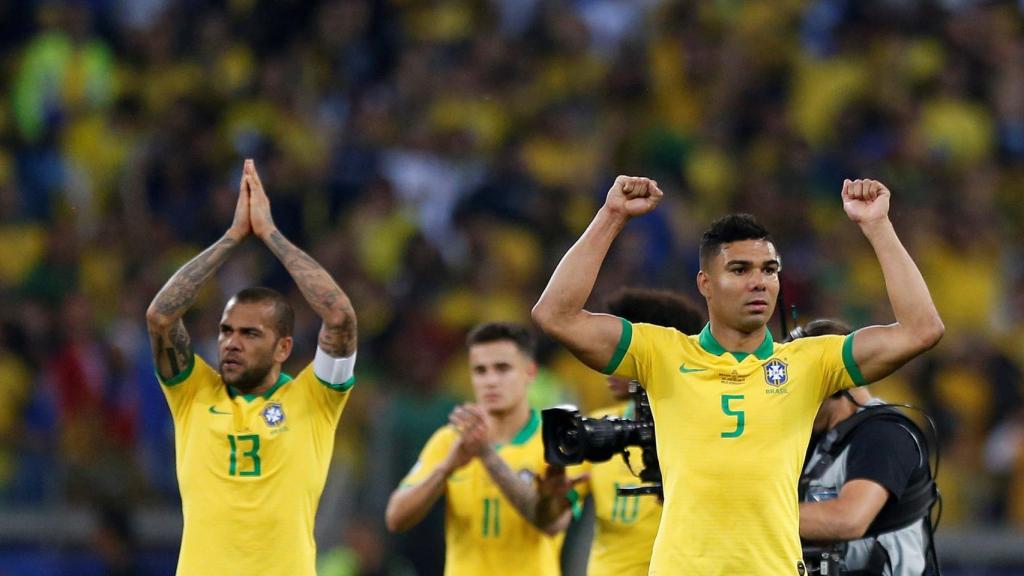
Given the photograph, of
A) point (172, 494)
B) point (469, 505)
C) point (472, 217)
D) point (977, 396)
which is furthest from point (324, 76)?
point (469, 505)

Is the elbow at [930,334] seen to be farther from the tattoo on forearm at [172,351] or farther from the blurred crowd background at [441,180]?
the blurred crowd background at [441,180]

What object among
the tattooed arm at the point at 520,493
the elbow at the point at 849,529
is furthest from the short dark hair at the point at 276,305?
the elbow at the point at 849,529

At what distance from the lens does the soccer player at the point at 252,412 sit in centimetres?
698

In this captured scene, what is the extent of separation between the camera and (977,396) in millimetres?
12039

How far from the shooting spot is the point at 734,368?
6.16 meters

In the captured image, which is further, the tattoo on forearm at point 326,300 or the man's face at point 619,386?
the man's face at point 619,386

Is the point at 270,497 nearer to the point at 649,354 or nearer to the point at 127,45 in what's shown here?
the point at 649,354

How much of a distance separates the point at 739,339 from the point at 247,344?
2.10 m

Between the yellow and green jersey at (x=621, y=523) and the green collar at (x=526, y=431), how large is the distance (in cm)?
50

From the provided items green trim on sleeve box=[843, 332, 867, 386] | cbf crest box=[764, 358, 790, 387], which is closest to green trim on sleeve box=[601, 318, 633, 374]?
cbf crest box=[764, 358, 790, 387]

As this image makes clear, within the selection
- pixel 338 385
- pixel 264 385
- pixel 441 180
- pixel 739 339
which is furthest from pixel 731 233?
pixel 441 180

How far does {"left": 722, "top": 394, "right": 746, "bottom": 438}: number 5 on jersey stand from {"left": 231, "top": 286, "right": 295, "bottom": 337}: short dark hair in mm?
2061

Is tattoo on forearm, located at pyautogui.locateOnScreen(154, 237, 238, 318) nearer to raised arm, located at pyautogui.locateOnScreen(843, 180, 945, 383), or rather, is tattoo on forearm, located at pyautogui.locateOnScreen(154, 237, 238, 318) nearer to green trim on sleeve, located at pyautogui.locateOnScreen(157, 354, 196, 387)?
green trim on sleeve, located at pyautogui.locateOnScreen(157, 354, 196, 387)

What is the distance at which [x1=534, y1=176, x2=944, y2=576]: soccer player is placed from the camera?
19.7ft
